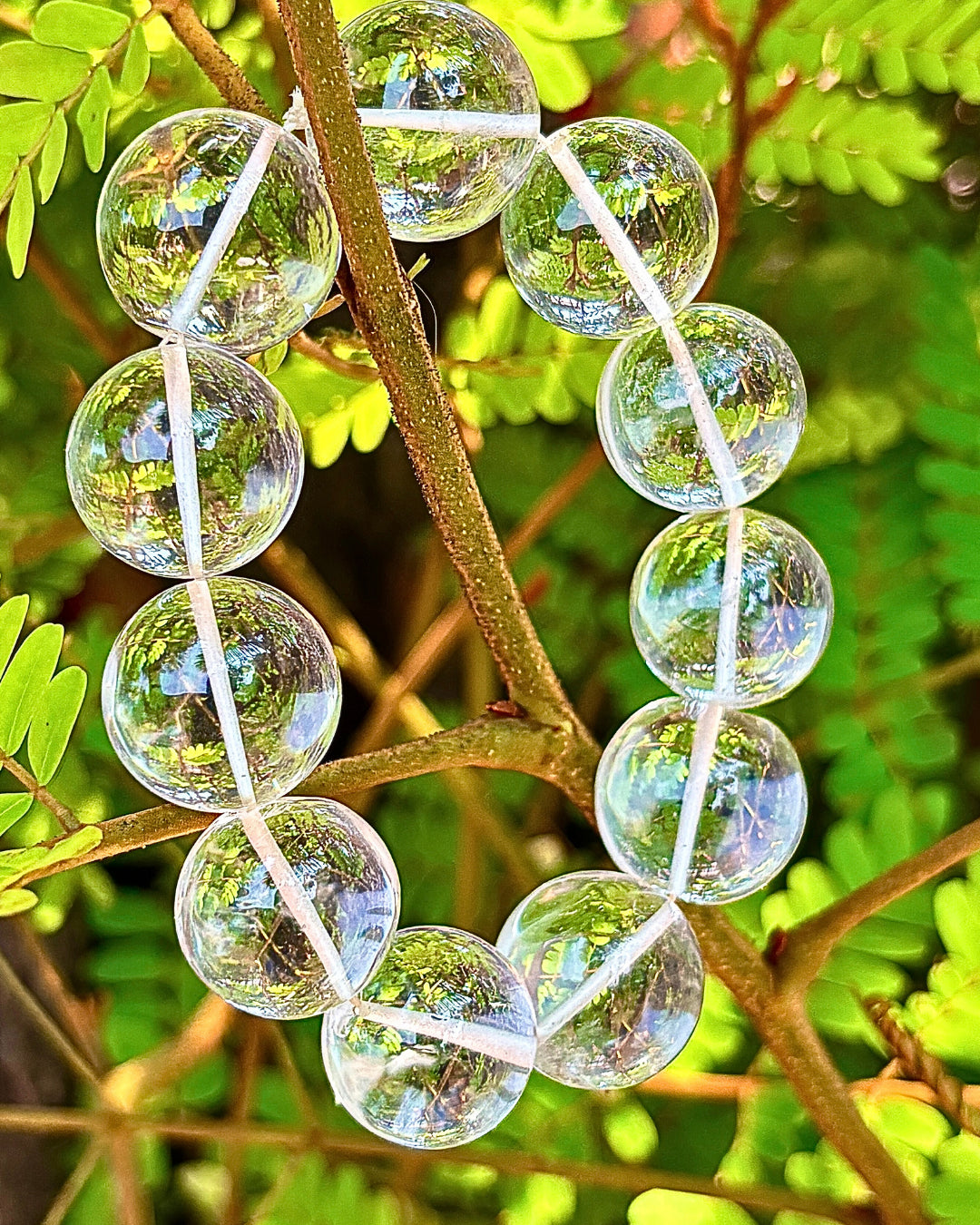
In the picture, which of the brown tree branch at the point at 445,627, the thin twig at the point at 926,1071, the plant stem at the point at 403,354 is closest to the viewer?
the plant stem at the point at 403,354

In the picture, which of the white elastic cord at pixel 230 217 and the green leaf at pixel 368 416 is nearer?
the white elastic cord at pixel 230 217

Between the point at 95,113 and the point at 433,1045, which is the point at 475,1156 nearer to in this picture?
the point at 433,1045

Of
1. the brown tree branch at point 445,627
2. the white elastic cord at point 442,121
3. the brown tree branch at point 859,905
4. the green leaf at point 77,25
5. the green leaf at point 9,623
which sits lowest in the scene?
the brown tree branch at point 445,627

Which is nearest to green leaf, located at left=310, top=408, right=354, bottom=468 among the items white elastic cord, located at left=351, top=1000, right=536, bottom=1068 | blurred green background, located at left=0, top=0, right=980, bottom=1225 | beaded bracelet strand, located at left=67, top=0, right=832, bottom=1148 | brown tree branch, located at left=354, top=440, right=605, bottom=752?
blurred green background, located at left=0, top=0, right=980, bottom=1225

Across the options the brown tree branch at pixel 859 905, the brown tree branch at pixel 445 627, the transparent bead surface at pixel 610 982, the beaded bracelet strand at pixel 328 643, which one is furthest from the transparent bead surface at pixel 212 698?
the brown tree branch at pixel 445 627

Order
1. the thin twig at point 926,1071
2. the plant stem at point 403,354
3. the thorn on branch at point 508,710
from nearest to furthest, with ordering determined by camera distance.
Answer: the plant stem at point 403,354
the thorn on branch at point 508,710
the thin twig at point 926,1071

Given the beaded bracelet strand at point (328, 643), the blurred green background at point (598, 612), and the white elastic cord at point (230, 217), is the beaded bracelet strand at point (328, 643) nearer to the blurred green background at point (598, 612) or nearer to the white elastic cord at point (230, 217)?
Answer: the white elastic cord at point (230, 217)

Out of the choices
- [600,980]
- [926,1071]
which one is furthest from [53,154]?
[926,1071]

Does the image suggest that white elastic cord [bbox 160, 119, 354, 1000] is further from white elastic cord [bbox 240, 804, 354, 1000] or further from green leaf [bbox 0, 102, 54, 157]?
green leaf [bbox 0, 102, 54, 157]
